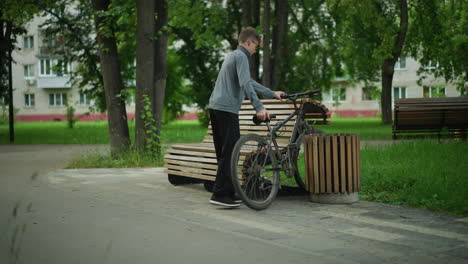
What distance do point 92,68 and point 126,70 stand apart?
37.1 ft

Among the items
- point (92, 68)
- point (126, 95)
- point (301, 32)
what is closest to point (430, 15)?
point (301, 32)

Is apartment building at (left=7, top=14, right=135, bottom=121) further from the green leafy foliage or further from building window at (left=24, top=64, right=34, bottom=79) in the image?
the green leafy foliage

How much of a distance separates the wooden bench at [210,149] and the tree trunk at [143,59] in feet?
12.7

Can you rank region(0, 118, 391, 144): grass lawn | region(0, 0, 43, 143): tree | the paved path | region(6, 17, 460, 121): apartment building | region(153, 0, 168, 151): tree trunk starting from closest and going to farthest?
the paved path → region(153, 0, 168, 151): tree trunk → region(0, 0, 43, 143): tree → region(0, 118, 391, 144): grass lawn → region(6, 17, 460, 121): apartment building

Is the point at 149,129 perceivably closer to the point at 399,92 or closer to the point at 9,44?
the point at 9,44

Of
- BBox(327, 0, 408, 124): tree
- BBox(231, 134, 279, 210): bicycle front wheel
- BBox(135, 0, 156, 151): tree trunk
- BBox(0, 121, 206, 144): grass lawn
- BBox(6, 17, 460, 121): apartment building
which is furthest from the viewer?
BBox(6, 17, 460, 121): apartment building

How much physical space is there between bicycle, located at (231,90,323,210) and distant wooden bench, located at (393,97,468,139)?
346 inches

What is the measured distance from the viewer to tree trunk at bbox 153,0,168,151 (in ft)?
43.5

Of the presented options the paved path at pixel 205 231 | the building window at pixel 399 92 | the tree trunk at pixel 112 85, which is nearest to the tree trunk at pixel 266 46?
the tree trunk at pixel 112 85

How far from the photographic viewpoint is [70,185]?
9672 mm

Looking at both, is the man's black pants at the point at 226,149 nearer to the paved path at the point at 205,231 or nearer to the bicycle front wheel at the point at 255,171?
the bicycle front wheel at the point at 255,171

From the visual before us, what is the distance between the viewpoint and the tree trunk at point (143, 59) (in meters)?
12.7

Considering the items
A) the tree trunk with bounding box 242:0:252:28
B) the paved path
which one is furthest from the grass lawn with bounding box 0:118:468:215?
the tree trunk with bounding box 242:0:252:28

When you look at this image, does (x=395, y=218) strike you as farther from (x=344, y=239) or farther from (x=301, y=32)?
(x=301, y=32)
